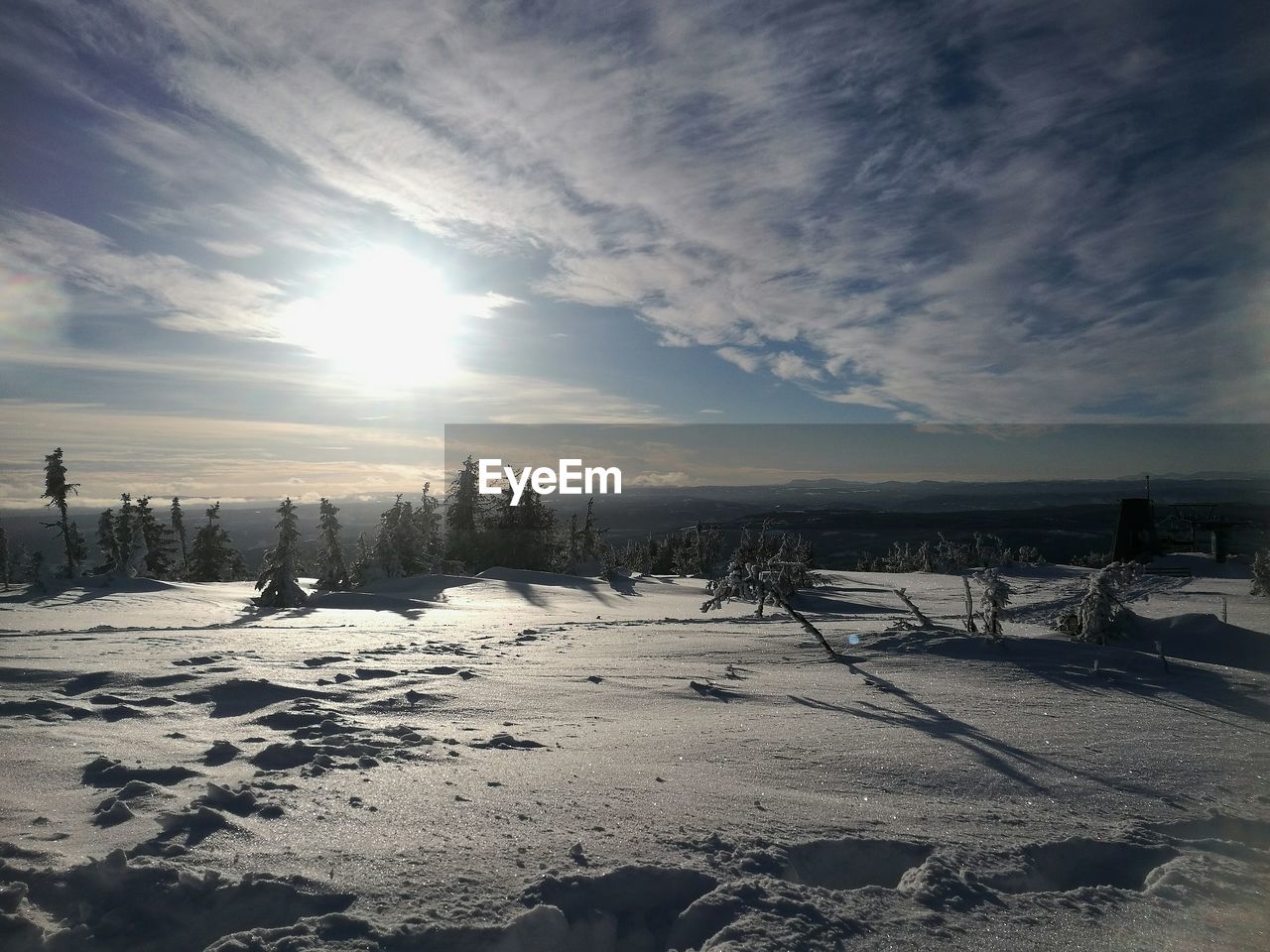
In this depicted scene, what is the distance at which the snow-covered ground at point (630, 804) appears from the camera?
2629 mm

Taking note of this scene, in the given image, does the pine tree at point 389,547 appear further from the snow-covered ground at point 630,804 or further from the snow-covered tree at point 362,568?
the snow-covered ground at point 630,804

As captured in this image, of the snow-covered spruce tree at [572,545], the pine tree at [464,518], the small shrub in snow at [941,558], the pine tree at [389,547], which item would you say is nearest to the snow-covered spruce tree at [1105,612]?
the small shrub in snow at [941,558]

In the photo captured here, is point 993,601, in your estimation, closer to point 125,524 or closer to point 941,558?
point 941,558

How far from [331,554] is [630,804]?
33.3 m

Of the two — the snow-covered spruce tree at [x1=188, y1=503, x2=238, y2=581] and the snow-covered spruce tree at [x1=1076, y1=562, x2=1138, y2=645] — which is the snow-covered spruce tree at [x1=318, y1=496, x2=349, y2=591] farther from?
the snow-covered spruce tree at [x1=1076, y1=562, x2=1138, y2=645]

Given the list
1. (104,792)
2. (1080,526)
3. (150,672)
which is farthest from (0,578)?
(1080,526)

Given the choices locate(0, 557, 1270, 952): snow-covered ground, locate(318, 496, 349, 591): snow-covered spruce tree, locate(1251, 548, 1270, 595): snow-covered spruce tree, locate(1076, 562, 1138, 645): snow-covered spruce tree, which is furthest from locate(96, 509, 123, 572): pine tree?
locate(1251, 548, 1270, 595): snow-covered spruce tree

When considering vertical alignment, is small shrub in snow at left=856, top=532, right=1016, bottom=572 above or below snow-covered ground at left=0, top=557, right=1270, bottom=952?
below

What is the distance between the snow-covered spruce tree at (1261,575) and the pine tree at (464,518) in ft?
122

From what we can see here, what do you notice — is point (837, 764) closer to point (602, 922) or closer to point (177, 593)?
point (602, 922)

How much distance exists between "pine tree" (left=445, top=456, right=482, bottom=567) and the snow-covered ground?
3487 centimetres

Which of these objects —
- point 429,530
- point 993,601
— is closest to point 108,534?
point 429,530

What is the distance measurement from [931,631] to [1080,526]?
14653 cm

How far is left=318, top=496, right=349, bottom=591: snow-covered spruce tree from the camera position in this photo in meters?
29.8
